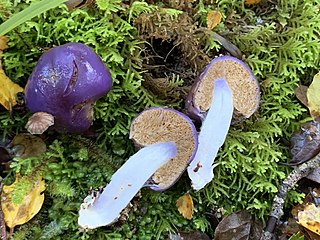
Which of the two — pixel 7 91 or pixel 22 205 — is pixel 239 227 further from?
pixel 7 91

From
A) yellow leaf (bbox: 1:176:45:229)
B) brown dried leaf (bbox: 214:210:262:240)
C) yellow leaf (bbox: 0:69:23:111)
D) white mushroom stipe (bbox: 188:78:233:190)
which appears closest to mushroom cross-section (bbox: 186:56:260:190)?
white mushroom stipe (bbox: 188:78:233:190)

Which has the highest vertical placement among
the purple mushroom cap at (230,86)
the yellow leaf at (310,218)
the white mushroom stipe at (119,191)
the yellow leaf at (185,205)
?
the purple mushroom cap at (230,86)

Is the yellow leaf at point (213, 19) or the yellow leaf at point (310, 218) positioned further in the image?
the yellow leaf at point (213, 19)

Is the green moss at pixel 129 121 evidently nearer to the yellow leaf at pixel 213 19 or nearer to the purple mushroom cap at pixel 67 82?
the yellow leaf at pixel 213 19

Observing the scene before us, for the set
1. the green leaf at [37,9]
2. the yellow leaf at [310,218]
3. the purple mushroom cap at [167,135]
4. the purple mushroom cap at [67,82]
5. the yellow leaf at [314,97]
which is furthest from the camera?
the yellow leaf at [314,97]

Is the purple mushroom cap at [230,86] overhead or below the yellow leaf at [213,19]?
below

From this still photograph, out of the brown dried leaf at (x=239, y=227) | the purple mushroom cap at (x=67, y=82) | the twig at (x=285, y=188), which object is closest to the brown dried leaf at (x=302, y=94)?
the twig at (x=285, y=188)

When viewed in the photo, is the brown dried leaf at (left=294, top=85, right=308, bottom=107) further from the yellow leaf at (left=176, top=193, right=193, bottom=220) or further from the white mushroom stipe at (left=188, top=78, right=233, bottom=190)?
the yellow leaf at (left=176, top=193, right=193, bottom=220)

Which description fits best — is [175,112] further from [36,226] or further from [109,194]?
[36,226]
